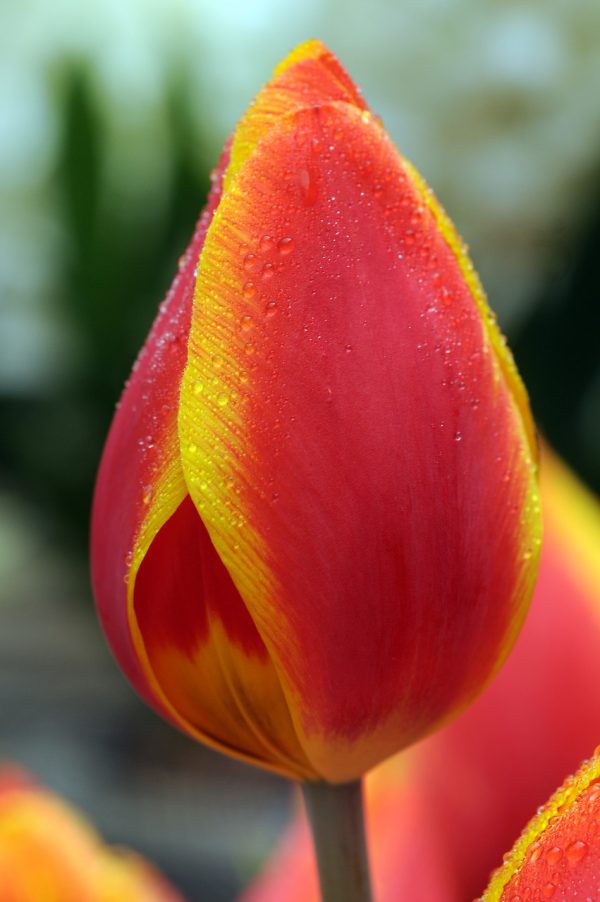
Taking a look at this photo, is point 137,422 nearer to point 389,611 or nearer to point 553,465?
point 389,611

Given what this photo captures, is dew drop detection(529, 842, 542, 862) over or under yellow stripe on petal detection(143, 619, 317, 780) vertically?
over

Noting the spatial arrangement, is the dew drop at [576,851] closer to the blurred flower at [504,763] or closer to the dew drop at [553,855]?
the dew drop at [553,855]

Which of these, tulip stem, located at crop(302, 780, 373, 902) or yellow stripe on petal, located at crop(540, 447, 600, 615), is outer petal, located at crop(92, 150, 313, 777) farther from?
yellow stripe on petal, located at crop(540, 447, 600, 615)

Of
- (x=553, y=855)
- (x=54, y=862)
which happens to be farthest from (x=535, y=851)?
(x=54, y=862)

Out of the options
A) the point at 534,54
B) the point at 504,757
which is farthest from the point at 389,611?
the point at 534,54

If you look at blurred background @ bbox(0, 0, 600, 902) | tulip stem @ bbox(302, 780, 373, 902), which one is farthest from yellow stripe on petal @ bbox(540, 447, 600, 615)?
blurred background @ bbox(0, 0, 600, 902)

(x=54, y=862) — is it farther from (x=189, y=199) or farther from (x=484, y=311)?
(x=189, y=199)
